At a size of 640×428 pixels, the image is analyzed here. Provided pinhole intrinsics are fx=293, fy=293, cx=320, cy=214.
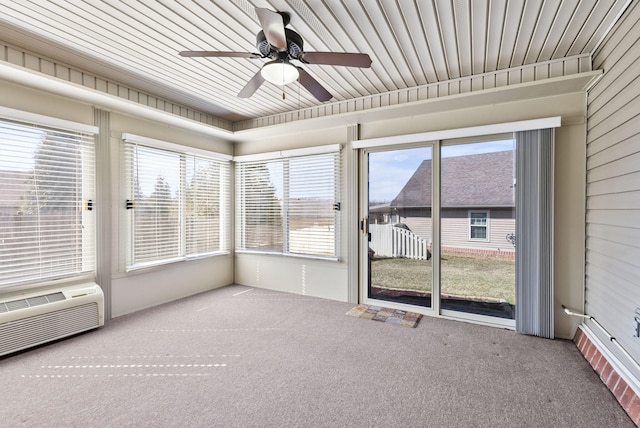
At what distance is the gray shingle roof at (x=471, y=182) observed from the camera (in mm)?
3264

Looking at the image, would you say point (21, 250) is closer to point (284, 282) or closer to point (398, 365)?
point (284, 282)

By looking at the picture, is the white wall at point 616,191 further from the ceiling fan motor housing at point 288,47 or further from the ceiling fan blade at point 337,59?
the ceiling fan motor housing at point 288,47

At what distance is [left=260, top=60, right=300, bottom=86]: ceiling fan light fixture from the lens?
2182 millimetres

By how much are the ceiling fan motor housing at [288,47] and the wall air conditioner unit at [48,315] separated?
10.1ft

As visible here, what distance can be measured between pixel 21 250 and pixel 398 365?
12.3 feet

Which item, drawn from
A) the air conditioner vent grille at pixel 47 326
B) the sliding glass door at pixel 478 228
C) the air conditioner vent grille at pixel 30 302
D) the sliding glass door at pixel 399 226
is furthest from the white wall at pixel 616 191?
the air conditioner vent grille at pixel 30 302

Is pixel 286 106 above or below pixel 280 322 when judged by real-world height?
above

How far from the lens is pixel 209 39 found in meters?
2.54

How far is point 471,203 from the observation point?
346cm

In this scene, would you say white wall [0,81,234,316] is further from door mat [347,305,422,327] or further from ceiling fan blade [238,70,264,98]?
door mat [347,305,422,327]

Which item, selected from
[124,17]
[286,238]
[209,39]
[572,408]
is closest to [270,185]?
[286,238]

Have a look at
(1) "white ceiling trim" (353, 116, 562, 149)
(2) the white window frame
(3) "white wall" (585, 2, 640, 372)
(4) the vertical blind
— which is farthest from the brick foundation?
(1) "white ceiling trim" (353, 116, 562, 149)

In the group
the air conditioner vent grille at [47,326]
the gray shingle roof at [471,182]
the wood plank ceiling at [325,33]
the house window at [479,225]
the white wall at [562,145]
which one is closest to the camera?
the wood plank ceiling at [325,33]

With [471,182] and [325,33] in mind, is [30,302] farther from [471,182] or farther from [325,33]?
[471,182]
